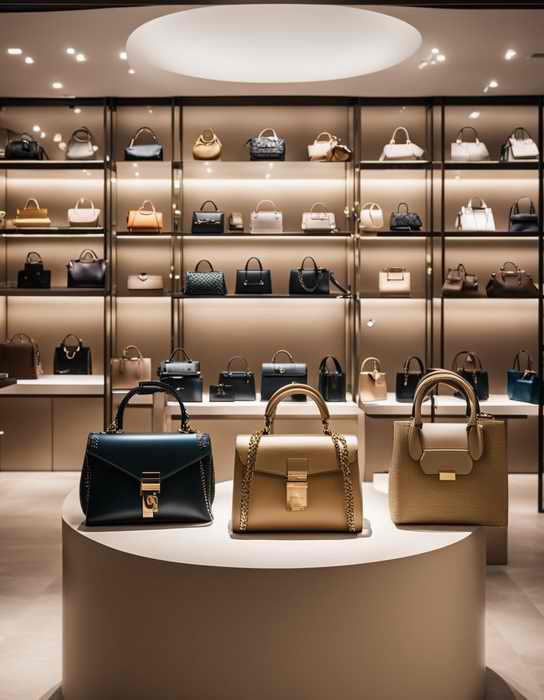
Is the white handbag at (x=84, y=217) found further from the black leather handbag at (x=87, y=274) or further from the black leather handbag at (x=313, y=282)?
the black leather handbag at (x=313, y=282)

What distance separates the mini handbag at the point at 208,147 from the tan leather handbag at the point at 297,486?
14.0 feet

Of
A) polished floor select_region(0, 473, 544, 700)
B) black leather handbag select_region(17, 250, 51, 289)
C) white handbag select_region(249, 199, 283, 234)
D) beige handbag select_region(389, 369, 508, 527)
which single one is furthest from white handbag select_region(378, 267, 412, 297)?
beige handbag select_region(389, 369, 508, 527)

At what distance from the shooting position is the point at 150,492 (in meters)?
2.27

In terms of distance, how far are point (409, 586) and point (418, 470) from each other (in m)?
0.40

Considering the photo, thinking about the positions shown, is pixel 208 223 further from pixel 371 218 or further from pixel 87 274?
pixel 371 218

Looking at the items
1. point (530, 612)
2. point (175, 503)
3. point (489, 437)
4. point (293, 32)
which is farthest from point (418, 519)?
point (293, 32)

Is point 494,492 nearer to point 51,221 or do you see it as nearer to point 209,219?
point 209,219

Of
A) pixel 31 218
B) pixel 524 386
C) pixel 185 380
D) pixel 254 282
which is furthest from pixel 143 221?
pixel 524 386

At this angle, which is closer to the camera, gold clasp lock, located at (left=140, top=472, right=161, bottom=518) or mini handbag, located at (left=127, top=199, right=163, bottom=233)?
gold clasp lock, located at (left=140, top=472, right=161, bottom=518)

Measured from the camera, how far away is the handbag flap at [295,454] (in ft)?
7.29

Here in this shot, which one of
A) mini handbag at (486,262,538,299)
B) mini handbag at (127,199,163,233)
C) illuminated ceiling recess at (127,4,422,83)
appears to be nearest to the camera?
illuminated ceiling recess at (127,4,422,83)

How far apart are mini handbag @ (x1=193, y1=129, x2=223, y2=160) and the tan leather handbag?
4.26 meters

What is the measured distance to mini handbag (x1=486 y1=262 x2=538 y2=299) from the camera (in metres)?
5.96

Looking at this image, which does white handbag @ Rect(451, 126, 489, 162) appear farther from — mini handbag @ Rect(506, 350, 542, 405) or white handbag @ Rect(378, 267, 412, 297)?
mini handbag @ Rect(506, 350, 542, 405)
